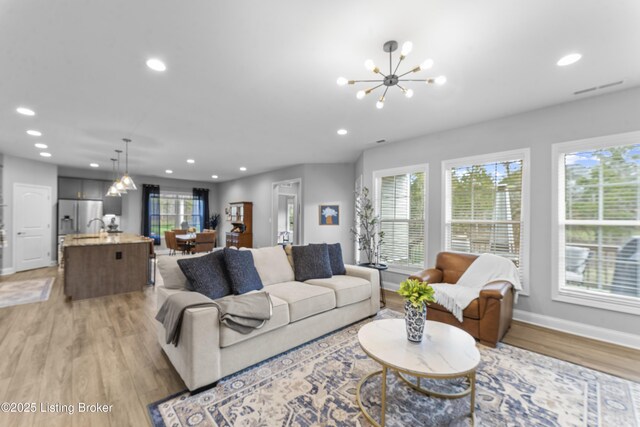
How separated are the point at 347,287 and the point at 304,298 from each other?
0.64 meters

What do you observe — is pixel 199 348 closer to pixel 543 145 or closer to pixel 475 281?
pixel 475 281

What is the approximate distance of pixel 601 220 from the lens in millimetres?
3012

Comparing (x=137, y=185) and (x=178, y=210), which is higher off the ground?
(x=137, y=185)

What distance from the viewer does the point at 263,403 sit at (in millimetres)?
1888

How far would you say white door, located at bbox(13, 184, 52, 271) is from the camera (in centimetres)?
610

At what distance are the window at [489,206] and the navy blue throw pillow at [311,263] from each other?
1998 mm

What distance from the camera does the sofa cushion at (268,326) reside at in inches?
82.0

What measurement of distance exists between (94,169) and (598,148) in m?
11.0

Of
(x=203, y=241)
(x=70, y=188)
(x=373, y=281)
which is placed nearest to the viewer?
(x=373, y=281)

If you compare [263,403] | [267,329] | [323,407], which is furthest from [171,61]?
[323,407]

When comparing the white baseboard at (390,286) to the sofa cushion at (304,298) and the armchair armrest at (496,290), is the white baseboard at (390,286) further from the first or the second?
the sofa cushion at (304,298)

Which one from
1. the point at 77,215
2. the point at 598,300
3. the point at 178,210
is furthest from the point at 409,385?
the point at 178,210

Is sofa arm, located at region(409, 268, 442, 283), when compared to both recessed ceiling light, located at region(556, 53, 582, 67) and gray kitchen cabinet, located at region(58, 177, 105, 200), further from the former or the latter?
gray kitchen cabinet, located at region(58, 177, 105, 200)

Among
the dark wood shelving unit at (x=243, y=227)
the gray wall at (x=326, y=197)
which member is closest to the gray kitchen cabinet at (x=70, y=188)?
the dark wood shelving unit at (x=243, y=227)
